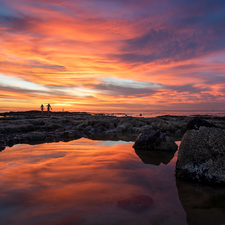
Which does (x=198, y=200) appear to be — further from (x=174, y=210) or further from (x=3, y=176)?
(x=3, y=176)

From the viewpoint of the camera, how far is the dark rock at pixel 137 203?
2.82 meters

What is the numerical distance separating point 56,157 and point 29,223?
3.39 metres

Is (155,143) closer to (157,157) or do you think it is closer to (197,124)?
(157,157)

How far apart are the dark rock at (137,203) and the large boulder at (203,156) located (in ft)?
→ 5.39

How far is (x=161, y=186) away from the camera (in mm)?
3711

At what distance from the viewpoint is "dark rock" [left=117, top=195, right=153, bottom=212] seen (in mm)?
2816

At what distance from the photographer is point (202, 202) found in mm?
3115

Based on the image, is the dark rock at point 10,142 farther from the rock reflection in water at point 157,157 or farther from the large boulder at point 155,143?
the rock reflection in water at point 157,157

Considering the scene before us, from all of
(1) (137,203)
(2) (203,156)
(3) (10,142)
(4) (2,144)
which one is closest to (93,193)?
(1) (137,203)

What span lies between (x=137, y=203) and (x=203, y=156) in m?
2.48

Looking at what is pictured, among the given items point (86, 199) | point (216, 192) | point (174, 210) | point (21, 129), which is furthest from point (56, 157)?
point (21, 129)

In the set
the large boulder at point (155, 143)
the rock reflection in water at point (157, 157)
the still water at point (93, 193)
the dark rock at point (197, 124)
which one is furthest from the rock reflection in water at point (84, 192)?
the large boulder at point (155, 143)

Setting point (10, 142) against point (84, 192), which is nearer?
point (84, 192)

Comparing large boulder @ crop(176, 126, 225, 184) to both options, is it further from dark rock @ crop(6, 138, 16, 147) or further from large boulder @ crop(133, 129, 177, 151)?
dark rock @ crop(6, 138, 16, 147)
